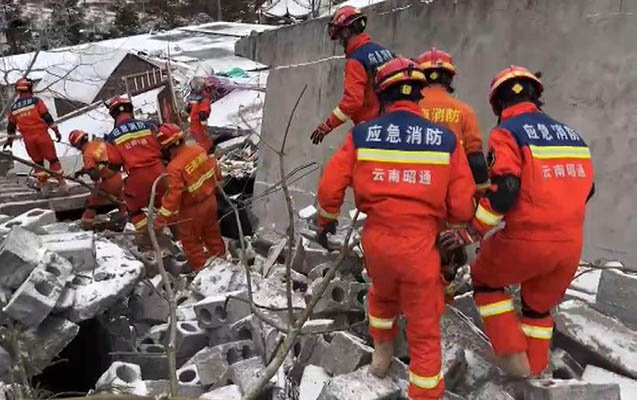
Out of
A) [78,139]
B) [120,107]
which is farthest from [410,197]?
[78,139]

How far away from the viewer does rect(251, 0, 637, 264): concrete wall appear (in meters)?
5.10

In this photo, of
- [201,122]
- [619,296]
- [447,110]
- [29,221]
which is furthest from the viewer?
[201,122]

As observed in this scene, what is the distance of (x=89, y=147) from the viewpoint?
28.3ft

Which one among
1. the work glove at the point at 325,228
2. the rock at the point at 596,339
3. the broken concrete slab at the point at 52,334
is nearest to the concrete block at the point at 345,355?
the work glove at the point at 325,228

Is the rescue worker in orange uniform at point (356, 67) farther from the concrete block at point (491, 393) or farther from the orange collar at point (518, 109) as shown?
the concrete block at point (491, 393)

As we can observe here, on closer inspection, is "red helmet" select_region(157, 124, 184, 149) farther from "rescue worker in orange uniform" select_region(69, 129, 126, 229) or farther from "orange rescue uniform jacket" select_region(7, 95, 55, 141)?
"orange rescue uniform jacket" select_region(7, 95, 55, 141)

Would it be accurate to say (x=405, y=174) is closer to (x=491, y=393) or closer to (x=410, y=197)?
(x=410, y=197)

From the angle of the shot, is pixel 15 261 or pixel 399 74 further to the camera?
pixel 15 261

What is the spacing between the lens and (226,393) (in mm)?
4293

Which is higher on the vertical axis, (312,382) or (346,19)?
(346,19)

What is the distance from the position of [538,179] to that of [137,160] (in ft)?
16.9

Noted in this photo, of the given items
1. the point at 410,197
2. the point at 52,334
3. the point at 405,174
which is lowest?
the point at 52,334

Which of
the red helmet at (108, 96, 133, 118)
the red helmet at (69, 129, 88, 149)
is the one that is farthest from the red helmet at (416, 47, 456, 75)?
the red helmet at (69, 129, 88, 149)

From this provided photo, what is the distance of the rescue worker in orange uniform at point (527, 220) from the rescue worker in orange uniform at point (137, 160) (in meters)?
4.60
